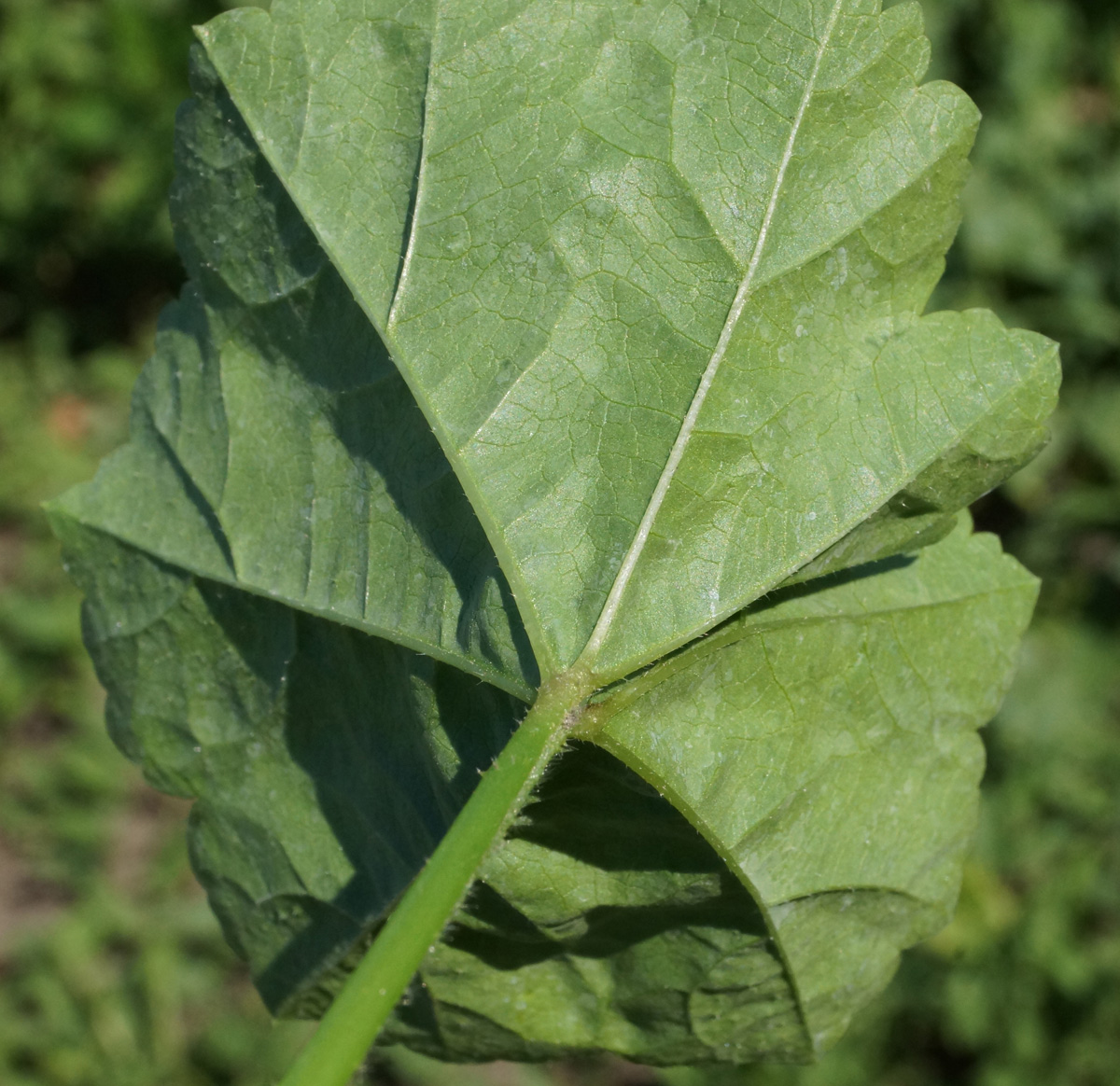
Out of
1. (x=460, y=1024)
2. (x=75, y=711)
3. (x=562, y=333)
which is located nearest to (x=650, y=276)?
(x=562, y=333)

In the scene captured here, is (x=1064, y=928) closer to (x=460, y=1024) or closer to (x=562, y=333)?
(x=460, y=1024)

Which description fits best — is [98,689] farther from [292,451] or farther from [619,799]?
[619,799]

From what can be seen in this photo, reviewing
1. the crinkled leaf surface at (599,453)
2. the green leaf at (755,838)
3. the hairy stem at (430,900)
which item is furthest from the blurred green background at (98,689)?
the hairy stem at (430,900)

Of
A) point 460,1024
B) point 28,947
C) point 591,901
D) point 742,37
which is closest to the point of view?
point 742,37

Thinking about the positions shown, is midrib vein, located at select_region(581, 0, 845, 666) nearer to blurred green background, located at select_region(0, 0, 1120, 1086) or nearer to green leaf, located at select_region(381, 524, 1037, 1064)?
green leaf, located at select_region(381, 524, 1037, 1064)

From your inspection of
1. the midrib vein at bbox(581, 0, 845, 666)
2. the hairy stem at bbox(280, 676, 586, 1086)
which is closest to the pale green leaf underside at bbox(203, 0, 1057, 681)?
the midrib vein at bbox(581, 0, 845, 666)

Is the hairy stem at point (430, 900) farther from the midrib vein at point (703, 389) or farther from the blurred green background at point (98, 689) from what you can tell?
the blurred green background at point (98, 689)
